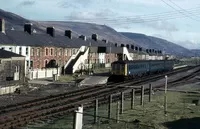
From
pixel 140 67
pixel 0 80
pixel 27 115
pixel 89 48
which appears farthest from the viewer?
pixel 89 48

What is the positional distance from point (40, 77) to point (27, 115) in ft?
125

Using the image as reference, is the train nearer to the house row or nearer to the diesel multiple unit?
the diesel multiple unit

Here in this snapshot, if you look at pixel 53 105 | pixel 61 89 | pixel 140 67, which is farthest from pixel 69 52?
pixel 53 105

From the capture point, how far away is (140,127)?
22234 millimetres

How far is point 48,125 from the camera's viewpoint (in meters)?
23.5

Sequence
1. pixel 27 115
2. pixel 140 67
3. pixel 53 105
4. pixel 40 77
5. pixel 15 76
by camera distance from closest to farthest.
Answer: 1. pixel 27 115
2. pixel 53 105
3. pixel 15 76
4. pixel 40 77
5. pixel 140 67

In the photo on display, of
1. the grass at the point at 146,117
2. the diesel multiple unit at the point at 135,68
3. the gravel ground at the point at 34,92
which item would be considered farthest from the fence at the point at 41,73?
the grass at the point at 146,117

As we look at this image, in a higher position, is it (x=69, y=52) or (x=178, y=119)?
(x=69, y=52)

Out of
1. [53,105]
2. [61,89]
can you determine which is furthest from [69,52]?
[53,105]

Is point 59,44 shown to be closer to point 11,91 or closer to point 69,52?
point 69,52

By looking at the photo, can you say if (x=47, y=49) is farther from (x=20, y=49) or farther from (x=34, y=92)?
(x=34, y=92)

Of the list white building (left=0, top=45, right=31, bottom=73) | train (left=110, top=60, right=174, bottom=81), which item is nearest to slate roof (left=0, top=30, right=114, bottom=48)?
white building (left=0, top=45, right=31, bottom=73)

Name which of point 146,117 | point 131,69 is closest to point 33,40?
point 131,69

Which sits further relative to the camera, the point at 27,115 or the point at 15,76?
the point at 15,76
